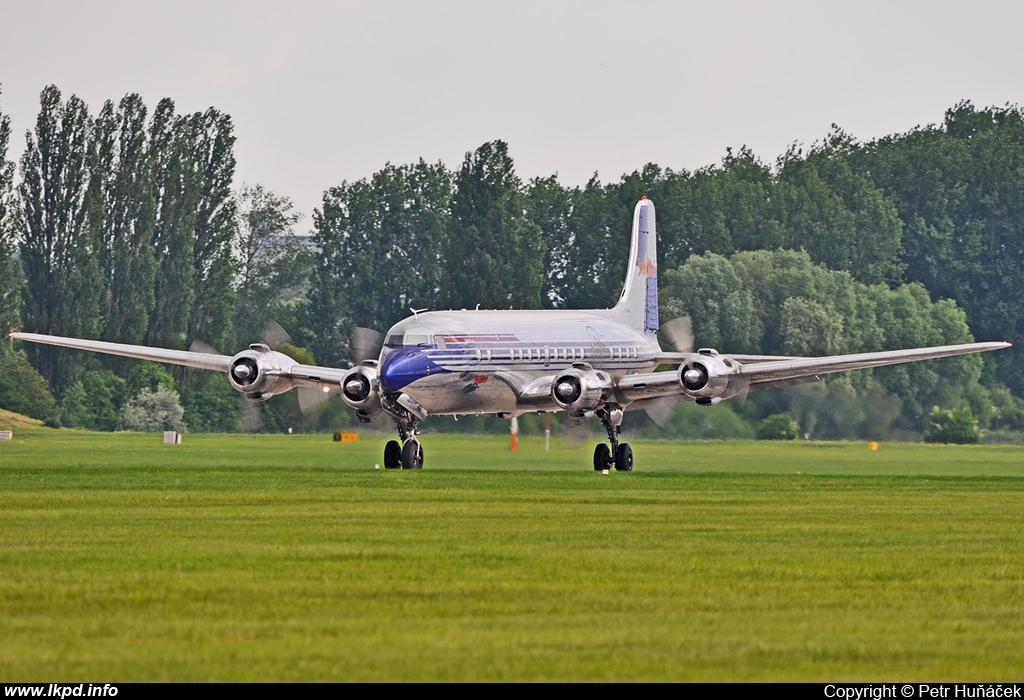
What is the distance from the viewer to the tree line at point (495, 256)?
242 ft

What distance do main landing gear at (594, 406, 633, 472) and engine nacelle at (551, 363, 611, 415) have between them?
71.6 inches

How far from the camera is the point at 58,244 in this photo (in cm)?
7650

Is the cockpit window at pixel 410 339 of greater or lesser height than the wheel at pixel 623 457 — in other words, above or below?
above

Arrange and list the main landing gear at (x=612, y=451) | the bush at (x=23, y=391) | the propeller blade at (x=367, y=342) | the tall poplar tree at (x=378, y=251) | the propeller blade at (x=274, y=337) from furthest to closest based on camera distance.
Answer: the tall poplar tree at (x=378, y=251) < the bush at (x=23, y=391) < the propeller blade at (x=274, y=337) < the main landing gear at (x=612, y=451) < the propeller blade at (x=367, y=342)

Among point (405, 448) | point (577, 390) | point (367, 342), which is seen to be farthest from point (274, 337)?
point (577, 390)

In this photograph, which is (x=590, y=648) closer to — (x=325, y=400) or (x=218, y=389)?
(x=325, y=400)

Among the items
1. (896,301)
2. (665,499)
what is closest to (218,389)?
(896,301)

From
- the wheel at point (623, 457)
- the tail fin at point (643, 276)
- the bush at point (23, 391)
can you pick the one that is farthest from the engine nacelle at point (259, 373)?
the bush at point (23, 391)

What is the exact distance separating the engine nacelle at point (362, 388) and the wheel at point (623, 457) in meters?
6.29

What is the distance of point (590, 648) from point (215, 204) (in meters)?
70.8

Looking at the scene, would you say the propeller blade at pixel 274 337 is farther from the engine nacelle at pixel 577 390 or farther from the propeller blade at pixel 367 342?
the engine nacelle at pixel 577 390

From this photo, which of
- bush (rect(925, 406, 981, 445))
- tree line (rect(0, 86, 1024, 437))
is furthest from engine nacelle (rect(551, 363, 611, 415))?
bush (rect(925, 406, 981, 445))

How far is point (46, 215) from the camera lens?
250ft

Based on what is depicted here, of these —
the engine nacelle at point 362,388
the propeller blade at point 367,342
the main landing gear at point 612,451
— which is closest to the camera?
the engine nacelle at point 362,388
